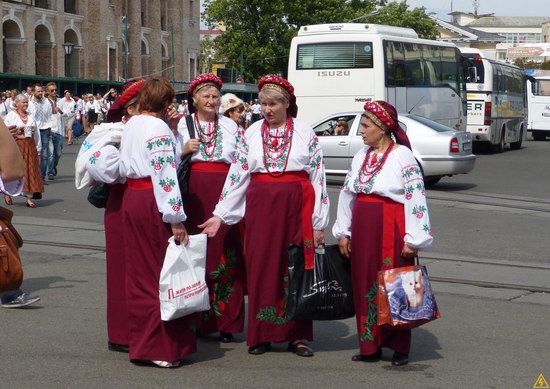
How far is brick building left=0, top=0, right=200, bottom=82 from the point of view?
54.8 metres

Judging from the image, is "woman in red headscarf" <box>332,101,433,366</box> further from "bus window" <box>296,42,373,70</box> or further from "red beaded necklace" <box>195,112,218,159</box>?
"bus window" <box>296,42,373,70</box>

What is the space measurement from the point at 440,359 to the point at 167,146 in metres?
2.31

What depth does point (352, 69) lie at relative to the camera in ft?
92.3

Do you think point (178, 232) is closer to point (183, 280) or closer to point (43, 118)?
point (183, 280)

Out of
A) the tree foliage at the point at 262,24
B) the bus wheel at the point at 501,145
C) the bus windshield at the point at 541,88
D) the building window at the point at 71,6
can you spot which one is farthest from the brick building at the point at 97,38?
the bus wheel at the point at 501,145

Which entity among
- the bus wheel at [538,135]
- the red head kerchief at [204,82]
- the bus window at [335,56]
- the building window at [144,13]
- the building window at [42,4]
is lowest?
the bus wheel at [538,135]

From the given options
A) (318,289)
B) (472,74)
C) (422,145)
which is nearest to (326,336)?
(318,289)

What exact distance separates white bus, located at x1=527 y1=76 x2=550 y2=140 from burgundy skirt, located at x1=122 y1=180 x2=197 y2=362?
43390 mm

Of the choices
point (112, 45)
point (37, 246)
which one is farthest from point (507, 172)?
point (112, 45)

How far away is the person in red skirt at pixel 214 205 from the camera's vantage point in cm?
739

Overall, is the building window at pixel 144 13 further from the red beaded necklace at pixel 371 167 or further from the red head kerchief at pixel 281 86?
the red beaded necklace at pixel 371 167

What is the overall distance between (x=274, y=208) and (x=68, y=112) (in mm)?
27393

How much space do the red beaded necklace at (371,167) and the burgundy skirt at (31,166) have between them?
10817mm

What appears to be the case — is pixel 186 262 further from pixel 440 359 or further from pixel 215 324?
pixel 440 359
